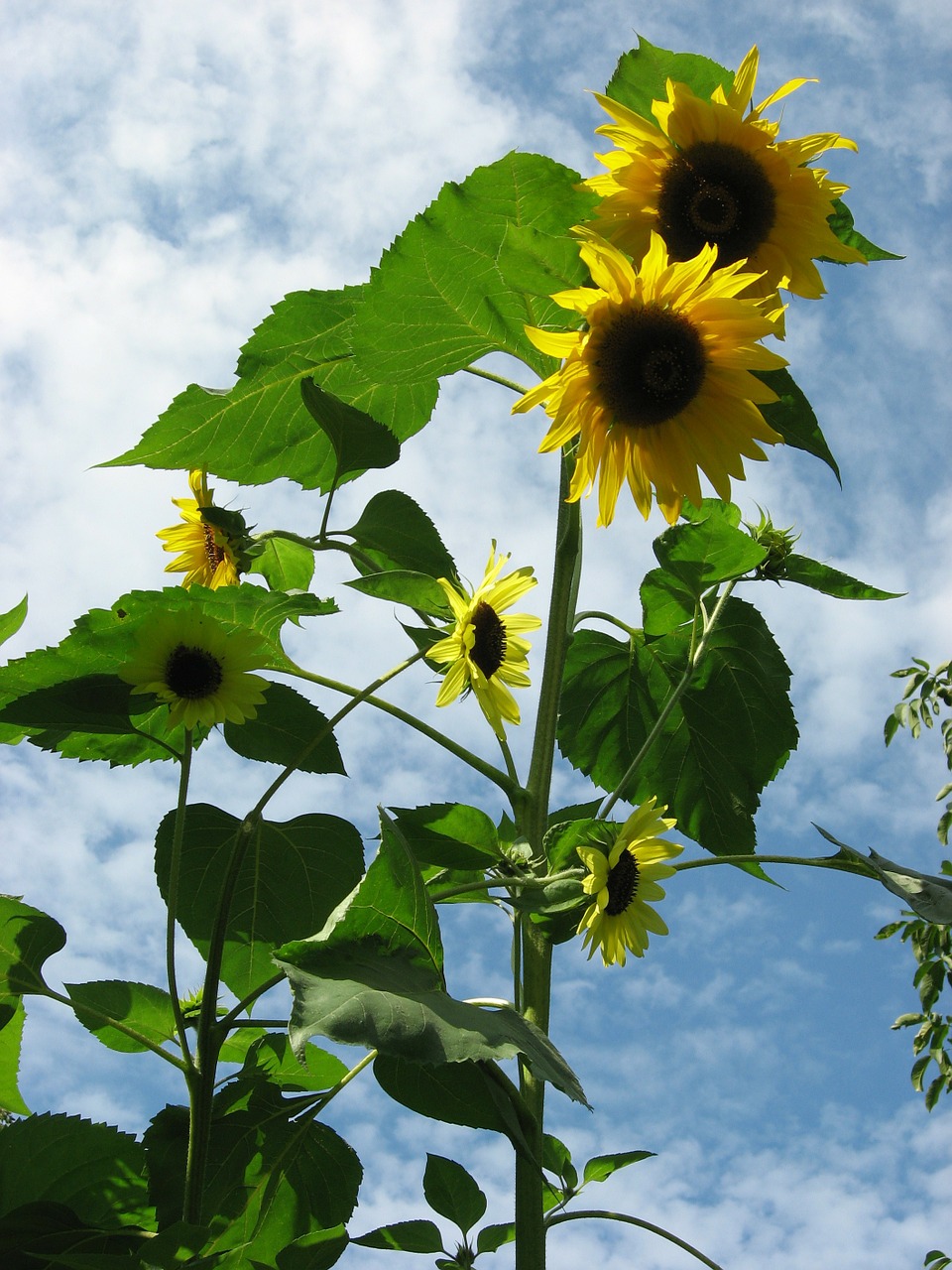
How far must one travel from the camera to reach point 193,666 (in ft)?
4.08

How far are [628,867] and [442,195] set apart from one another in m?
0.80

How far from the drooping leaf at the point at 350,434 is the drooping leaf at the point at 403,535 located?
0.05 metres

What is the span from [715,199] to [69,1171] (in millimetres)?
1270

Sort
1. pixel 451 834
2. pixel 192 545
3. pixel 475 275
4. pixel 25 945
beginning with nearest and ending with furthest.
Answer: pixel 451 834, pixel 25 945, pixel 475 275, pixel 192 545

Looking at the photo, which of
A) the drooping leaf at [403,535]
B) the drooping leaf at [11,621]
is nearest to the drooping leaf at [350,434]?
the drooping leaf at [403,535]

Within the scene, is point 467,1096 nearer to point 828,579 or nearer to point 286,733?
point 286,733

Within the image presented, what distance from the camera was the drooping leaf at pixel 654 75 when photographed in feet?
4.48

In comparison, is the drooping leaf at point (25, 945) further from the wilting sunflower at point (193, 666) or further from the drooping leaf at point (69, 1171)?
the wilting sunflower at point (193, 666)

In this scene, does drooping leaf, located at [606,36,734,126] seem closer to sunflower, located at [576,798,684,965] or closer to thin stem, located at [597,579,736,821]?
thin stem, located at [597,579,736,821]

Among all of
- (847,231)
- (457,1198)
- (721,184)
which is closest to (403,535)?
(721,184)

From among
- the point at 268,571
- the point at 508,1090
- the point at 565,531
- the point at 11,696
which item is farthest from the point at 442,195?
the point at 508,1090

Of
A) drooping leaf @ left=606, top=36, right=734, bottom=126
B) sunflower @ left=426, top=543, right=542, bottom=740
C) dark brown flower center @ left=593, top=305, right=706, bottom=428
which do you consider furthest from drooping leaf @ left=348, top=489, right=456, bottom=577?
drooping leaf @ left=606, top=36, right=734, bottom=126

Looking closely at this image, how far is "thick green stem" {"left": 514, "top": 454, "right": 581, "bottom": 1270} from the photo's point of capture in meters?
1.09

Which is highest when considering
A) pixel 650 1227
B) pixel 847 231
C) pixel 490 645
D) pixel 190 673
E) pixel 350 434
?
pixel 847 231
